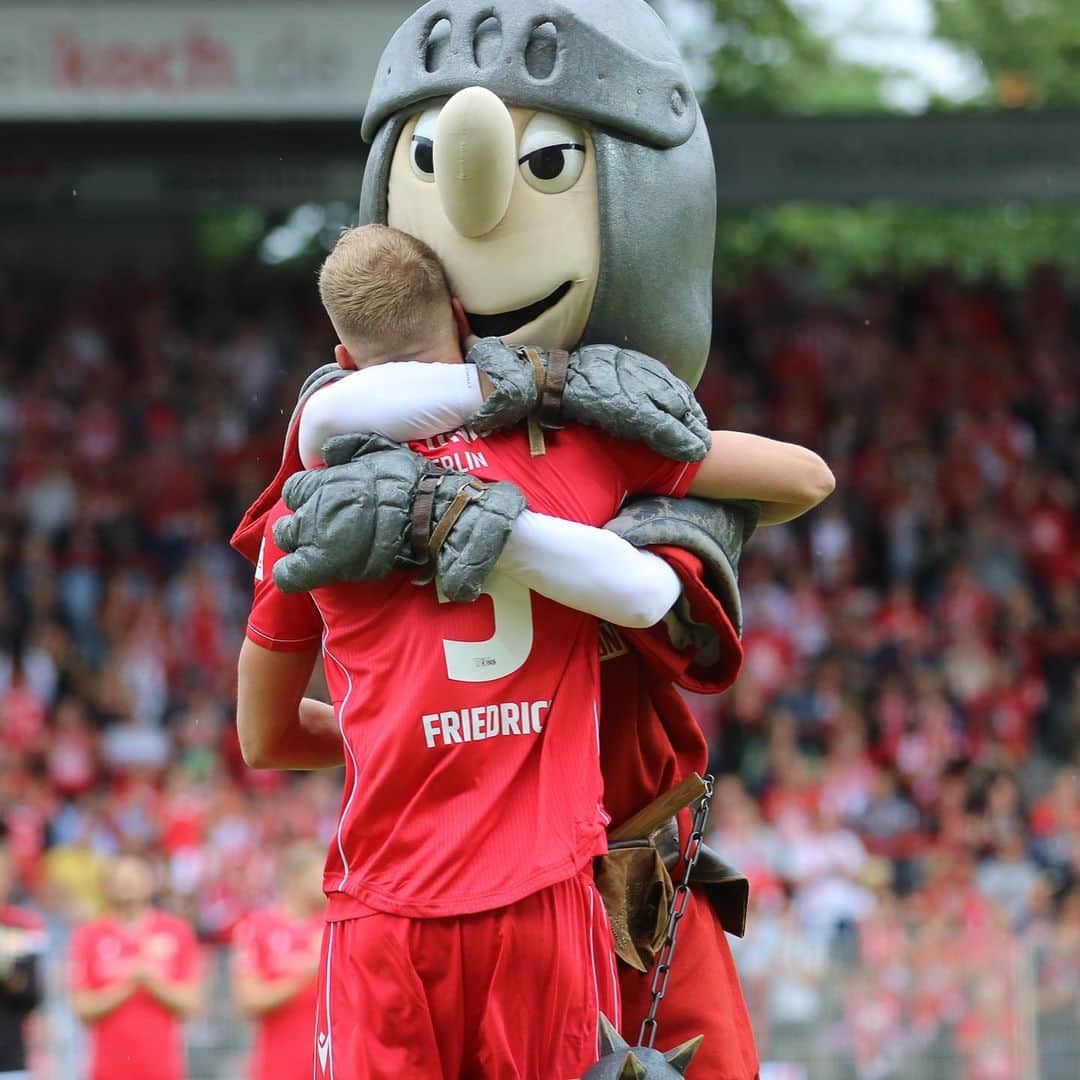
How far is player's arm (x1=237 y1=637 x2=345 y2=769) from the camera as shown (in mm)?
3621

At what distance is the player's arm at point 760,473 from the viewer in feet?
11.6

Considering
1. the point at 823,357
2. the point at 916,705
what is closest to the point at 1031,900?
the point at 916,705

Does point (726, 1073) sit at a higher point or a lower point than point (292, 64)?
lower

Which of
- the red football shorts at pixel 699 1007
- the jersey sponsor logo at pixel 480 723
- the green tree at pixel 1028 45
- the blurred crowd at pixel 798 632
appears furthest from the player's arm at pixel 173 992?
the green tree at pixel 1028 45

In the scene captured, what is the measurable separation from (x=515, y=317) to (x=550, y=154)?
0.97ft

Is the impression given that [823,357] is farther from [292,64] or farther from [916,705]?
[292,64]

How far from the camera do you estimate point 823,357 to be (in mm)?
15117

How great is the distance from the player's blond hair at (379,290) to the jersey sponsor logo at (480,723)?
63cm

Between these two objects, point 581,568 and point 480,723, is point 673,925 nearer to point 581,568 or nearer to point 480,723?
point 480,723

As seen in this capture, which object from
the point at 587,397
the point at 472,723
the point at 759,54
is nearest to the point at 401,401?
the point at 587,397

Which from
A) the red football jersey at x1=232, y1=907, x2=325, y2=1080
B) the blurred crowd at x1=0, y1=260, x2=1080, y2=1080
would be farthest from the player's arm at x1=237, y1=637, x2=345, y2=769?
the blurred crowd at x1=0, y1=260, x2=1080, y2=1080

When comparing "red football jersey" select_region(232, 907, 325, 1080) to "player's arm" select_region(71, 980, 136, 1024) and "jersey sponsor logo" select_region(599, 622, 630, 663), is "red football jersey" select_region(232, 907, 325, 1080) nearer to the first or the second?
"player's arm" select_region(71, 980, 136, 1024)

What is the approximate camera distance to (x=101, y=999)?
7.55 m

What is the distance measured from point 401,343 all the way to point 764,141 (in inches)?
396
